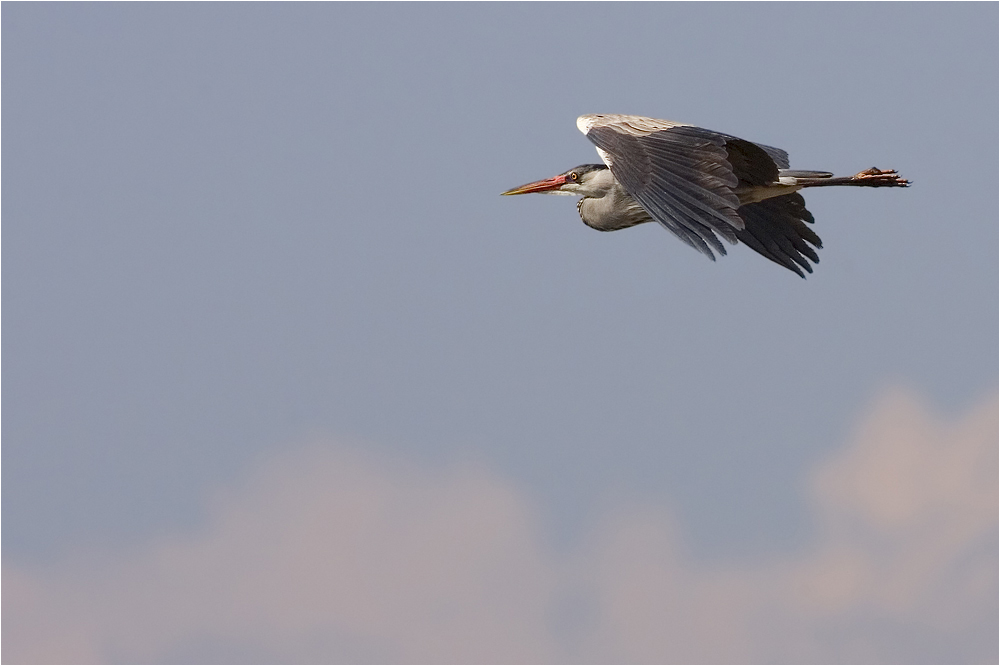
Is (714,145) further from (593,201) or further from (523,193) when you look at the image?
(523,193)

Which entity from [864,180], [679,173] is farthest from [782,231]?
[679,173]

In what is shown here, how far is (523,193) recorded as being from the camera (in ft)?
57.3

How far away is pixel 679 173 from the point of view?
13672 mm

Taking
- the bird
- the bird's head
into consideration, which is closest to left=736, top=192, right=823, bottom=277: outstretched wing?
the bird

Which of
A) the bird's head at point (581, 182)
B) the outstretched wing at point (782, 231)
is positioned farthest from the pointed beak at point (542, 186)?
the outstretched wing at point (782, 231)

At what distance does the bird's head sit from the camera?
16.7 metres

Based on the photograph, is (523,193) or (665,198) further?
(523,193)

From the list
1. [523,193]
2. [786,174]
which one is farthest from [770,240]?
[523,193]

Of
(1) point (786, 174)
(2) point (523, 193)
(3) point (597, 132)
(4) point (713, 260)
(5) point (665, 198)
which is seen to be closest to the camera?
(4) point (713, 260)

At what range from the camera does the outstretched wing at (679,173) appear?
519 inches

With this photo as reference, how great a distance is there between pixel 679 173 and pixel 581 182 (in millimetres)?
3241

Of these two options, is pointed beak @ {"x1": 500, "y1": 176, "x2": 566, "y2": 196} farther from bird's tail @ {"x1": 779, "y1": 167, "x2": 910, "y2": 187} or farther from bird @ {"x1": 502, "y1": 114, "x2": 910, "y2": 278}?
bird's tail @ {"x1": 779, "y1": 167, "x2": 910, "y2": 187}

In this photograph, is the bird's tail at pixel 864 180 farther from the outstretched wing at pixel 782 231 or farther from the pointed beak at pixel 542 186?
the pointed beak at pixel 542 186

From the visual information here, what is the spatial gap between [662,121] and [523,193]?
2607 millimetres
